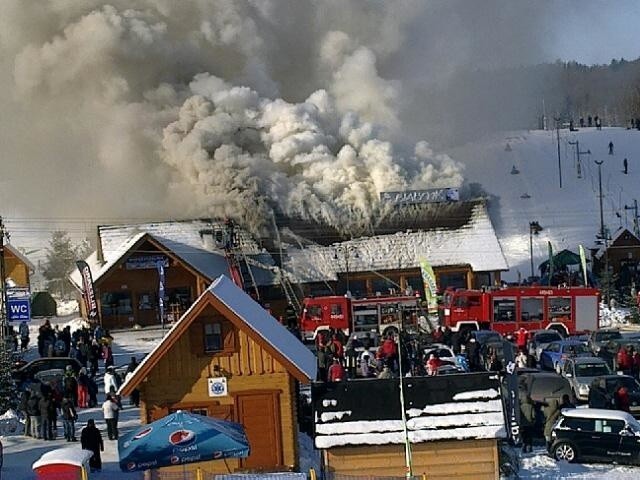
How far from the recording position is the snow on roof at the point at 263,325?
1741 cm

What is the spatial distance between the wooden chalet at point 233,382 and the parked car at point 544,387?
17.9ft

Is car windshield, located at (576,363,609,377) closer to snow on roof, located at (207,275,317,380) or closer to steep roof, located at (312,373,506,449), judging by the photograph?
steep roof, located at (312,373,506,449)

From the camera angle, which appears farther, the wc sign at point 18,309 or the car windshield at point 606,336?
the car windshield at point 606,336

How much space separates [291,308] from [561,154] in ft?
136

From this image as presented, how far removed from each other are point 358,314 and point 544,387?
46.2ft

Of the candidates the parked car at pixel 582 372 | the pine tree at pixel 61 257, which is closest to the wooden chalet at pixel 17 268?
the pine tree at pixel 61 257

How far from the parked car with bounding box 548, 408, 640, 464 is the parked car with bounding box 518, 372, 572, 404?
Result: 2677 millimetres

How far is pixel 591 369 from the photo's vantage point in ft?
76.6

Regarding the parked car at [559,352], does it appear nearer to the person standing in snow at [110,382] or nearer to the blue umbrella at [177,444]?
the person standing in snow at [110,382]

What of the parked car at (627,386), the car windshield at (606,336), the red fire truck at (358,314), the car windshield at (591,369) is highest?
the red fire truck at (358,314)

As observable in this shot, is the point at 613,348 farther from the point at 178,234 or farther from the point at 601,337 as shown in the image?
the point at 178,234

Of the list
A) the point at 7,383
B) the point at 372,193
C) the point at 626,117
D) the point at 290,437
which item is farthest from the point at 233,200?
the point at 626,117

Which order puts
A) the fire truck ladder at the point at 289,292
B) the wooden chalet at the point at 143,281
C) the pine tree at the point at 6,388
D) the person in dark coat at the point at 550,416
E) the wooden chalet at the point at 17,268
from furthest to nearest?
the wooden chalet at the point at 17,268, the fire truck ladder at the point at 289,292, the wooden chalet at the point at 143,281, the pine tree at the point at 6,388, the person in dark coat at the point at 550,416

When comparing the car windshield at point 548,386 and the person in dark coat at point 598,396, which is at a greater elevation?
the car windshield at point 548,386
